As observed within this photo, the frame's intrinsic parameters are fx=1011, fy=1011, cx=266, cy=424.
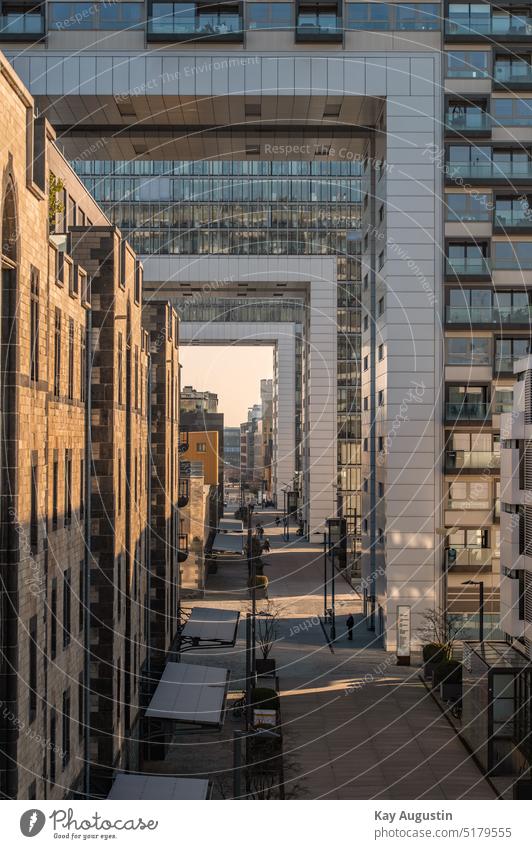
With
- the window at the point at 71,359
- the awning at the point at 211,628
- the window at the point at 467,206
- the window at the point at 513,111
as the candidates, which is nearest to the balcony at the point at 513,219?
the window at the point at 467,206

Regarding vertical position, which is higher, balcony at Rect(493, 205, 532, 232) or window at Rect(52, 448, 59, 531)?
balcony at Rect(493, 205, 532, 232)

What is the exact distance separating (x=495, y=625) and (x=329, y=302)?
49715 mm

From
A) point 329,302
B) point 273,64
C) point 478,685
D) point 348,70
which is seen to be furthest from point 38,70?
point 329,302

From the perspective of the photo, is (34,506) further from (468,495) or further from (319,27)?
(319,27)

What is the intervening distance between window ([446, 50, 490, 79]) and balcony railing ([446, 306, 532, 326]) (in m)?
10.5

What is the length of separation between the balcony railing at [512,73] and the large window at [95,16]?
16.2m

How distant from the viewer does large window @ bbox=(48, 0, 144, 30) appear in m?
44.2

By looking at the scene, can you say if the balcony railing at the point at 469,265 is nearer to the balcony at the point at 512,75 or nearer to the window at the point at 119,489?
the balcony at the point at 512,75

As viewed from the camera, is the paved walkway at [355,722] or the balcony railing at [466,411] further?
the balcony railing at [466,411]

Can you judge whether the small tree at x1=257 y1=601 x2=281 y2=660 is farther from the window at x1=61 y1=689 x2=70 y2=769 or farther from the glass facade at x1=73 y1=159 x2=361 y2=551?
the glass facade at x1=73 y1=159 x2=361 y2=551

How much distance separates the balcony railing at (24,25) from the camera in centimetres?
4444

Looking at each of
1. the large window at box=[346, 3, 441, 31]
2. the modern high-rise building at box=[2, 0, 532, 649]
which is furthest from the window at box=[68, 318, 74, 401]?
the large window at box=[346, 3, 441, 31]

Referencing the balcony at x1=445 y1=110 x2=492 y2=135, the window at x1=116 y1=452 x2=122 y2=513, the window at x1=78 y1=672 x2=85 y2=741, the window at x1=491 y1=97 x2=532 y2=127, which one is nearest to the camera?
the window at x1=78 y1=672 x2=85 y2=741

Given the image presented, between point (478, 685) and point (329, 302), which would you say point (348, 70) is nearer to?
point (478, 685)
